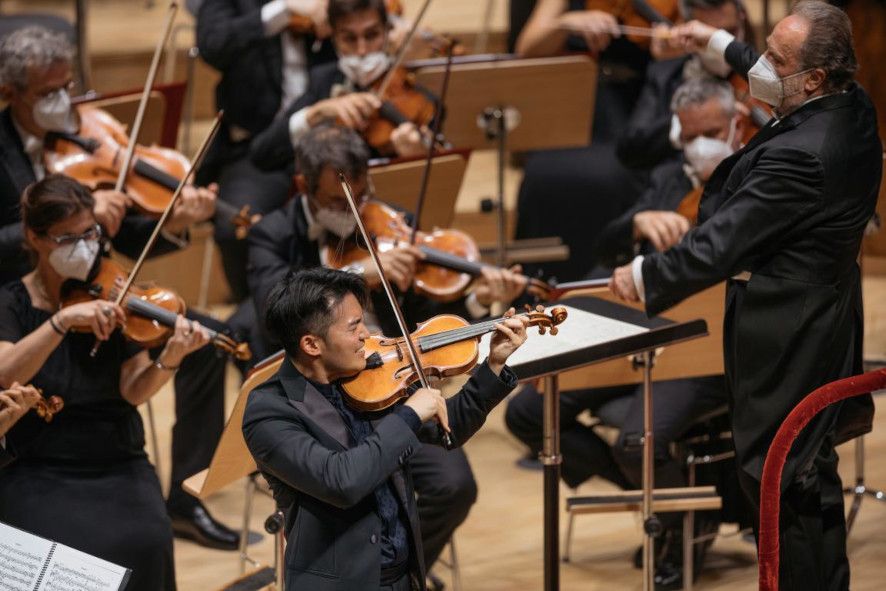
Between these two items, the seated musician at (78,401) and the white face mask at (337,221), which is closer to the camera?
the seated musician at (78,401)

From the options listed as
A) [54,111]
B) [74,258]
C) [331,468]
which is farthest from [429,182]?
[331,468]

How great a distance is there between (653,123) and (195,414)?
169 centimetres

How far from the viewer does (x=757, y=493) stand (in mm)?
2951

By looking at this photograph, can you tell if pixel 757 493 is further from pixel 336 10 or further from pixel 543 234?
pixel 543 234

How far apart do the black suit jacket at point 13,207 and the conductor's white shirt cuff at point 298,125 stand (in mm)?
547

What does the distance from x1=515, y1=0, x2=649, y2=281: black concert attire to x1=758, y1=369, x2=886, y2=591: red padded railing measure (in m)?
2.65

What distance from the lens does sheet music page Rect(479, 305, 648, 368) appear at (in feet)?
9.49

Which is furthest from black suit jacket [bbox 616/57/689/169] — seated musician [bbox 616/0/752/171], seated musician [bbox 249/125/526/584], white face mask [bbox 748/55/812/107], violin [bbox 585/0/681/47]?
white face mask [bbox 748/55/812/107]

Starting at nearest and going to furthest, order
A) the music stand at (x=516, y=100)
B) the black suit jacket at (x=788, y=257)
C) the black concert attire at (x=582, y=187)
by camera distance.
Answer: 1. the black suit jacket at (x=788, y=257)
2. the music stand at (x=516, y=100)
3. the black concert attire at (x=582, y=187)

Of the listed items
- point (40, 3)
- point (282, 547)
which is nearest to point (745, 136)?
point (282, 547)

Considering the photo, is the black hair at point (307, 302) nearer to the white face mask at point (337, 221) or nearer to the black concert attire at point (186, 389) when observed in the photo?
the white face mask at point (337, 221)

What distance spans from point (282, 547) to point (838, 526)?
3.90ft

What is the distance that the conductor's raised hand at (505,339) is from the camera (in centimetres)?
259

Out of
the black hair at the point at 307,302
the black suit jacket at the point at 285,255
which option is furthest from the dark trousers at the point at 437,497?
the black hair at the point at 307,302
